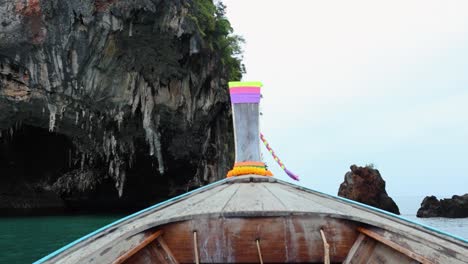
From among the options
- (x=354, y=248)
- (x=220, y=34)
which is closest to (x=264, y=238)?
(x=354, y=248)

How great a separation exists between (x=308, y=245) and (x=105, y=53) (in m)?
10.1

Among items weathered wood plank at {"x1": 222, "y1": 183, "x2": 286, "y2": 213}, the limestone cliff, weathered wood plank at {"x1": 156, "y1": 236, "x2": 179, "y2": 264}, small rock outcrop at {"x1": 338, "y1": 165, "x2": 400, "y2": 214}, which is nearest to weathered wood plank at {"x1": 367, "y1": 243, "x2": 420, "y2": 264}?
weathered wood plank at {"x1": 222, "y1": 183, "x2": 286, "y2": 213}

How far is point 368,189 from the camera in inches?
898

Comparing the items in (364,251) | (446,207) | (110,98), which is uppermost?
(110,98)

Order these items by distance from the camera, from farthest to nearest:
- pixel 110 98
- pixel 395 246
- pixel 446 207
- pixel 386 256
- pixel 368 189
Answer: pixel 446 207, pixel 368 189, pixel 110 98, pixel 386 256, pixel 395 246

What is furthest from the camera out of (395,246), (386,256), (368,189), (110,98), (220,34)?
(368,189)

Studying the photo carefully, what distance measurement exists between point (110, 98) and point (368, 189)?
17386 millimetres

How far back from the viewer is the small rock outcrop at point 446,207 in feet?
81.3

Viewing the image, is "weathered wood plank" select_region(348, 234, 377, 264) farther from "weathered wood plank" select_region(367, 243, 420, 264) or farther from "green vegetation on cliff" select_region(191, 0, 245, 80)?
"green vegetation on cliff" select_region(191, 0, 245, 80)

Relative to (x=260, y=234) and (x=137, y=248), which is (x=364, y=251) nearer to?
(x=260, y=234)

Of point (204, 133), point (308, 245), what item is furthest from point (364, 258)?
point (204, 133)

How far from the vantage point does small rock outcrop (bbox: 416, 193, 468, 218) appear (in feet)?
81.3

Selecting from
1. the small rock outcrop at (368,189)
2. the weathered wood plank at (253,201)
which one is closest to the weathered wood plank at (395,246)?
the weathered wood plank at (253,201)

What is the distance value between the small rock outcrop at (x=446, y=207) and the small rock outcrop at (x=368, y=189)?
4906mm
